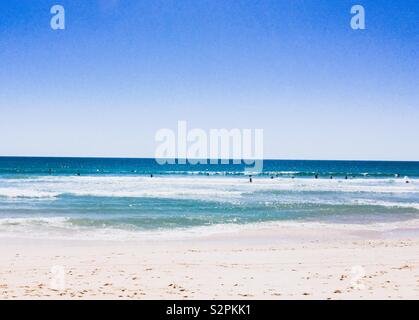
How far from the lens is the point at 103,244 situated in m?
12.9

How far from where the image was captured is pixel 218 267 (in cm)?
979

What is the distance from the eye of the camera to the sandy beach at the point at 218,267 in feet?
24.5

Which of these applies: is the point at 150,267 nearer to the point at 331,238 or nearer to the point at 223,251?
the point at 223,251

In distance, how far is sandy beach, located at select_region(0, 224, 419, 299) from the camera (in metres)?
7.46
